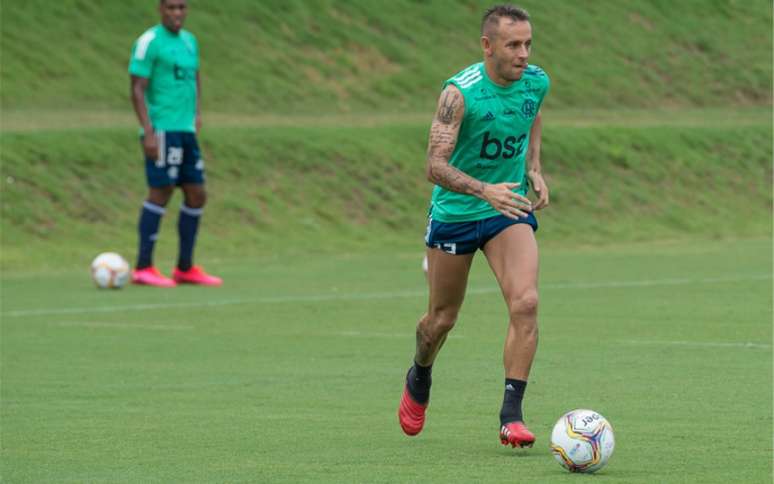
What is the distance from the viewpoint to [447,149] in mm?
8930

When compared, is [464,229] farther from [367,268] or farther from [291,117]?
[291,117]

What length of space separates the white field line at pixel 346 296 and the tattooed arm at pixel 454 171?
7.74 meters

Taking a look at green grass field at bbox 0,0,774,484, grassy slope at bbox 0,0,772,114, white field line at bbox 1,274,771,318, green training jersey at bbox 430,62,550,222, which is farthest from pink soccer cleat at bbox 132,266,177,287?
grassy slope at bbox 0,0,772,114

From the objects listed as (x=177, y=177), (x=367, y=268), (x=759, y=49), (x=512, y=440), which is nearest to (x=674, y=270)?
(x=367, y=268)

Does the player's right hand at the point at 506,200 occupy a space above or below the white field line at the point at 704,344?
above

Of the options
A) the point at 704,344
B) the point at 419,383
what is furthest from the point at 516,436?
the point at 704,344

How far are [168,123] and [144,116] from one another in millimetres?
314

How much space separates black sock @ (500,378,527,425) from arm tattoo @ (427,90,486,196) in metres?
1.01

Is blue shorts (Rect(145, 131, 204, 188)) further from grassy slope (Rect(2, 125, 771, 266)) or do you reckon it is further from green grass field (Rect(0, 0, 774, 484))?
grassy slope (Rect(2, 125, 771, 266))

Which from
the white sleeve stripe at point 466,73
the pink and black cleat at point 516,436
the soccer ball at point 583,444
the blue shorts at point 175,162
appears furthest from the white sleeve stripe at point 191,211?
the soccer ball at point 583,444

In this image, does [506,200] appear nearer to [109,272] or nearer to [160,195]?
[109,272]

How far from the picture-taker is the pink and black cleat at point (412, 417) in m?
8.91

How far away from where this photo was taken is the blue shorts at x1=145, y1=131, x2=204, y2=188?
18359 millimetres

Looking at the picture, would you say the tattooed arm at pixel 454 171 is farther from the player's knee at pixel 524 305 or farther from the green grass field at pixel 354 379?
the green grass field at pixel 354 379
